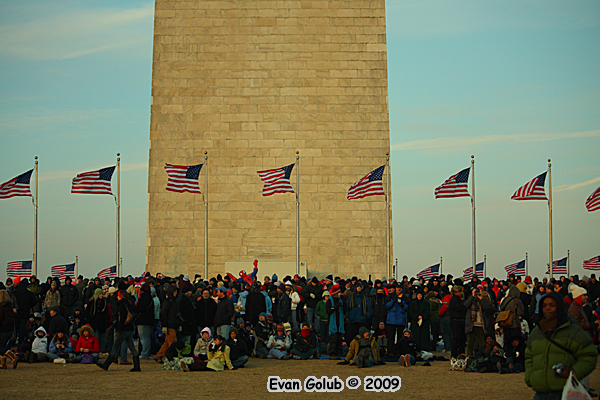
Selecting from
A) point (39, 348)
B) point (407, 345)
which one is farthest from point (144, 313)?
point (407, 345)

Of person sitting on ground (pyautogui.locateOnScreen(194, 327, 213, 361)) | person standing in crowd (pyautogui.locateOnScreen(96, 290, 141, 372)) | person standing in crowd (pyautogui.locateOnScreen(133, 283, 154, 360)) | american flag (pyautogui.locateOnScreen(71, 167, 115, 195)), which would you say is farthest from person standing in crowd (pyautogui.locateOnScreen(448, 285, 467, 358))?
american flag (pyautogui.locateOnScreen(71, 167, 115, 195))

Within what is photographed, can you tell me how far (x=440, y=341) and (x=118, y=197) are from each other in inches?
572

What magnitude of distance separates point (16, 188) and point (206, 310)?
1182 cm

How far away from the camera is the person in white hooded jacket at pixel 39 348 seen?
16656mm

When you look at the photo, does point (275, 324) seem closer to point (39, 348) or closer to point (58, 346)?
point (58, 346)

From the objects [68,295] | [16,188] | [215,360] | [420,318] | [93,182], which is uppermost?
[93,182]

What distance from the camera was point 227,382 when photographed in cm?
1331

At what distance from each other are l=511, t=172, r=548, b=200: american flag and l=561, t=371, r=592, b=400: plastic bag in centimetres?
2053

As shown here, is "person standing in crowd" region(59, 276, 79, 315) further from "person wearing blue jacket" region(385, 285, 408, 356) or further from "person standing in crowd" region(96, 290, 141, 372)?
"person wearing blue jacket" region(385, 285, 408, 356)

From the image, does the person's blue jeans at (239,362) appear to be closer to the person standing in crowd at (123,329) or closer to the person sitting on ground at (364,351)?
the person standing in crowd at (123,329)

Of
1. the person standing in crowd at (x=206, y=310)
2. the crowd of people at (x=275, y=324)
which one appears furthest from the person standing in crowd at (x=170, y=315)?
the person standing in crowd at (x=206, y=310)

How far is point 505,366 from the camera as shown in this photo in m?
14.4

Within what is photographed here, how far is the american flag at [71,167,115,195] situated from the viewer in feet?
83.5

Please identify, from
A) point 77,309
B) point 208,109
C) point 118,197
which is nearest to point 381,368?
point 77,309
